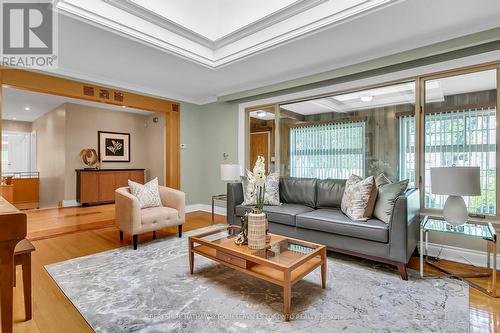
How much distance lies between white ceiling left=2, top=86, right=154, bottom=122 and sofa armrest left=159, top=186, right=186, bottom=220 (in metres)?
3.88

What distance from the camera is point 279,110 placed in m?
4.75

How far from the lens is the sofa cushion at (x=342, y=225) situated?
2.58m

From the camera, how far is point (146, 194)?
12.1 feet

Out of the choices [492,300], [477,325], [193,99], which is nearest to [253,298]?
[477,325]

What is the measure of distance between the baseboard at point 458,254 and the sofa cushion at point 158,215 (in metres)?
3.32

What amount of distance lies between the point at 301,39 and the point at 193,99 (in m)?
3.35

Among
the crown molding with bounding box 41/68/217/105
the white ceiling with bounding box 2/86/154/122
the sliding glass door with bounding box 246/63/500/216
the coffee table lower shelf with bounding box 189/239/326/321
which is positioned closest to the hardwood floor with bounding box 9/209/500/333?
the coffee table lower shelf with bounding box 189/239/326/321

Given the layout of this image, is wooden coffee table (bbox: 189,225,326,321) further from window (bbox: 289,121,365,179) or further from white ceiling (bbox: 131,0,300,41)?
white ceiling (bbox: 131,0,300,41)

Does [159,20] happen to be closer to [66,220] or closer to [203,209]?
[203,209]

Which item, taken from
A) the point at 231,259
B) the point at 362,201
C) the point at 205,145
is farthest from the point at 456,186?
the point at 205,145

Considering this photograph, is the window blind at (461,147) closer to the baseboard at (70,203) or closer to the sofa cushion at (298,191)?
the sofa cushion at (298,191)

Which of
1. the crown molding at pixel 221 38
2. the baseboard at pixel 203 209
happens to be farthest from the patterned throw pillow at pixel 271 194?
the crown molding at pixel 221 38

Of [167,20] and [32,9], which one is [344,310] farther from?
[32,9]

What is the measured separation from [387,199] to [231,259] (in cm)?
177
